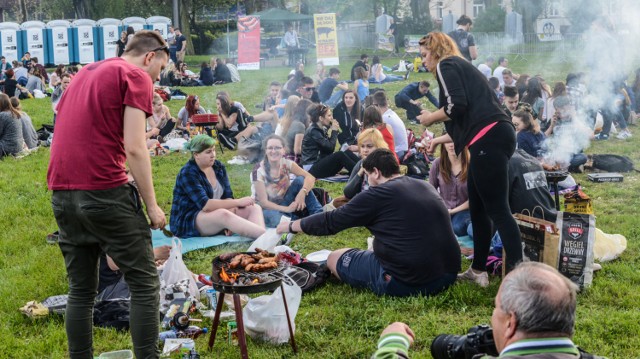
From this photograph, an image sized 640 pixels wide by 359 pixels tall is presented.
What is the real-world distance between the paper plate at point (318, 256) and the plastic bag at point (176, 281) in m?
1.33

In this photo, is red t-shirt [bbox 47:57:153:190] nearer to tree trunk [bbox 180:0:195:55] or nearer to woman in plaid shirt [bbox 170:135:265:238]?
woman in plaid shirt [bbox 170:135:265:238]

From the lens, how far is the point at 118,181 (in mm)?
3781

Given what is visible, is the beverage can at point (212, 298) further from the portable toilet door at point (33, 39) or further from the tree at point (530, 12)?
the portable toilet door at point (33, 39)

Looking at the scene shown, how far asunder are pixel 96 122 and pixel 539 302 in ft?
7.94

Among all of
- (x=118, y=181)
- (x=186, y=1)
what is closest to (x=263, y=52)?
(x=186, y=1)

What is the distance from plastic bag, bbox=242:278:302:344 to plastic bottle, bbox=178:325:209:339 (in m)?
0.42

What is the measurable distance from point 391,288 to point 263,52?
28.8 m

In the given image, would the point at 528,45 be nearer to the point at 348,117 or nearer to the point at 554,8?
the point at 554,8

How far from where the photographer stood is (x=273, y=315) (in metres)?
4.82

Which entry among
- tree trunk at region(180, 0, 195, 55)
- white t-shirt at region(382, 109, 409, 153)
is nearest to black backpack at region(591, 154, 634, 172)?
white t-shirt at region(382, 109, 409, 153)

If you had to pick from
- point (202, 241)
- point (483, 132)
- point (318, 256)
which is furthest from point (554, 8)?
point (483, 132)

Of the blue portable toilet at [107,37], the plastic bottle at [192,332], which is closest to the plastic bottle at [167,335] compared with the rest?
the plastic bottle at [192,332]

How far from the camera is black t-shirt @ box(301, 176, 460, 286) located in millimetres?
5301

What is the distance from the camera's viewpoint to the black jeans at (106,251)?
3.73 meters
